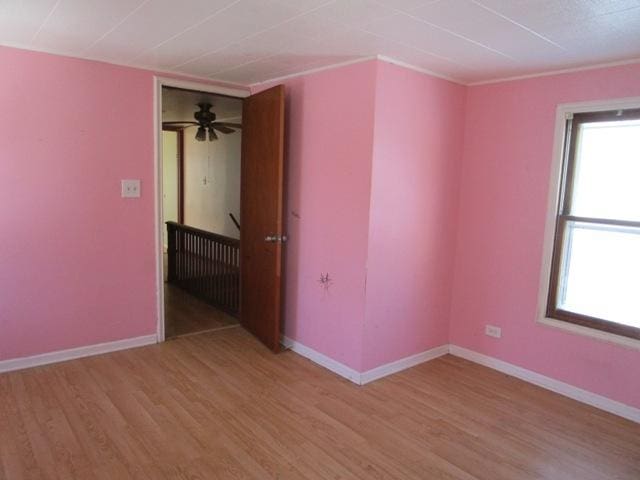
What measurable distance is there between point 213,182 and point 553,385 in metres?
4.96

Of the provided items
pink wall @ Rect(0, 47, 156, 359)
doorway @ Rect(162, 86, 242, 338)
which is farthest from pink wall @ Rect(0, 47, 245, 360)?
doorway @ Rect(162, 86, 242, 338)

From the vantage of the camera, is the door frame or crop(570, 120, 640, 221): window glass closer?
crop(570, 120, 640, 221): window glass

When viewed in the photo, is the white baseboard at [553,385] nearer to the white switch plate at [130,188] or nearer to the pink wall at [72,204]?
the pink wall at [72,204]

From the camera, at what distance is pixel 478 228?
347cm

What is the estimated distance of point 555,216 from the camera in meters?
3.01

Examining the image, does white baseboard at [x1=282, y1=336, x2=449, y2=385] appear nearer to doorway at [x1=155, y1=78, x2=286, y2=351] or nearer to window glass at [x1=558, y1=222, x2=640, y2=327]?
doorway at [x1=155, y1=78, x2=286, y2=351]

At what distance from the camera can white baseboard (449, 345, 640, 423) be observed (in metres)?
2.76

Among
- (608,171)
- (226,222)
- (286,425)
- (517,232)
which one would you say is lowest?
(286,425)

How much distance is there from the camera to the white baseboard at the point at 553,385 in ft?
9.04

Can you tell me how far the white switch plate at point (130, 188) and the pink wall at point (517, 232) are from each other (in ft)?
8.21

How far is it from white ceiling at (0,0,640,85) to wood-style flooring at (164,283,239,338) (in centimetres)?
220

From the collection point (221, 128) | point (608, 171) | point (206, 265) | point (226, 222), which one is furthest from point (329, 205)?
point (226, 222)

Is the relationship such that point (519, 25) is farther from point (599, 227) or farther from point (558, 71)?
point (599, 227)

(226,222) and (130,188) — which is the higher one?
(130,188)
